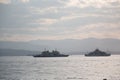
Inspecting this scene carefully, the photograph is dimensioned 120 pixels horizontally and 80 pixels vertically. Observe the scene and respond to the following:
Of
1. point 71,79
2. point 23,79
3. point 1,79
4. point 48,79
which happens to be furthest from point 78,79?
point 1,79

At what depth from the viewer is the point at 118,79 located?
6353cm

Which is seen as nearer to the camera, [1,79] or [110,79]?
[110,79]

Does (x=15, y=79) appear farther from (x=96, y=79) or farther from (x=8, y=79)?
(x=96, y=79)

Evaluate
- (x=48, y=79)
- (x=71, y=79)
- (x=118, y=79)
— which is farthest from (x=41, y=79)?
(x=118, y=79)

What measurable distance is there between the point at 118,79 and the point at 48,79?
13426 millimetres

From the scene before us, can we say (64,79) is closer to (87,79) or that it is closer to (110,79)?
(87,79)

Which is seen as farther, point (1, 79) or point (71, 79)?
point (1, 79)

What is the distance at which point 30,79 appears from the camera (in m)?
66.7

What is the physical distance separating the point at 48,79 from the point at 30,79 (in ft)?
11.4

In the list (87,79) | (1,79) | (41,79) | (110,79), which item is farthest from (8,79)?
(110,79)

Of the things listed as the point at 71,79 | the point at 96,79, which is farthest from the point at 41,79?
the point at 96,79

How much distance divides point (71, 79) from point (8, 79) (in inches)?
514

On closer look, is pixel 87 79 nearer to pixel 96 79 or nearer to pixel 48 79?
pixel 96 79

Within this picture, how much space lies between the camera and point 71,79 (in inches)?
2547
